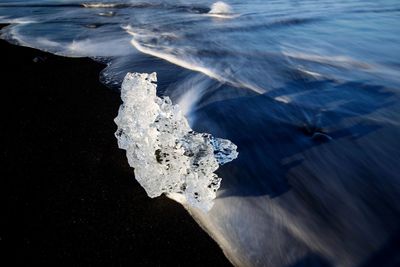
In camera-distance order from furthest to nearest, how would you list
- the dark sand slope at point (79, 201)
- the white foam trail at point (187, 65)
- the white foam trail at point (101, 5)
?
the white foam trail at point (101, 5)
the white foam trail at point (187, 65)
the dark sand slope at point (79, 201)

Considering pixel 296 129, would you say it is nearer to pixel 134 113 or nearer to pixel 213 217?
pixel 213 217

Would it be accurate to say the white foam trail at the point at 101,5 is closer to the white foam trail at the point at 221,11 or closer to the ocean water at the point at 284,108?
the ocean water at the point at 284,108

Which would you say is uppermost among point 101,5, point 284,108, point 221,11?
point 101,5

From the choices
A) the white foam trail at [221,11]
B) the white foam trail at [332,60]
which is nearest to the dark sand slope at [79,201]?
the white foam trail at [332,60]

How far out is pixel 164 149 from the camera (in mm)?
1801

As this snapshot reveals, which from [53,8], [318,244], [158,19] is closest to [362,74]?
[318,244]

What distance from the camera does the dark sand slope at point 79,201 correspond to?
1497 mm

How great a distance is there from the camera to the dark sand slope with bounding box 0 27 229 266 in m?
1.50

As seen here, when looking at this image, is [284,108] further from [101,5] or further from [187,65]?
[101,5]

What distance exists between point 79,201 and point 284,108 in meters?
1.92

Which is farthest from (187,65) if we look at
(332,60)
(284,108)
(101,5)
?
(101,5)

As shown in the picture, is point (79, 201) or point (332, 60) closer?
point (79, 201)

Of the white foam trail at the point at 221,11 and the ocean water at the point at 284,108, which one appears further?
the white foam trail at the point at 221,11

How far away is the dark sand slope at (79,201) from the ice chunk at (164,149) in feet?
0.42
